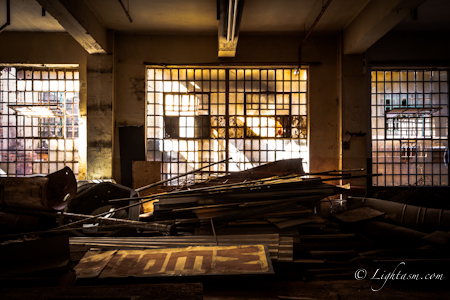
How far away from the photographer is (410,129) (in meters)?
7.09

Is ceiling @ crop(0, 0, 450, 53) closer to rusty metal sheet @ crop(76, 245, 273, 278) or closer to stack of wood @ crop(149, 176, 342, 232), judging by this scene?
stack of wood @ crop(149, 176, 342, 232)

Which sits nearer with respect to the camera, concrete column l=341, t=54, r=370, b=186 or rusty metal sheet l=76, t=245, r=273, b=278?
rusty metal sheet l=76, t=245, r=273, b=278

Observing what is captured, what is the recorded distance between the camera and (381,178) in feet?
22.9

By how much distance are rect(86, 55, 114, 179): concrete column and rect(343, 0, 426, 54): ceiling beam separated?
571cm

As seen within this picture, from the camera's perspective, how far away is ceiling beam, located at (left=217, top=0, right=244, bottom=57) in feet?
14.6

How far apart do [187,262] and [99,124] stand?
496 centimetres

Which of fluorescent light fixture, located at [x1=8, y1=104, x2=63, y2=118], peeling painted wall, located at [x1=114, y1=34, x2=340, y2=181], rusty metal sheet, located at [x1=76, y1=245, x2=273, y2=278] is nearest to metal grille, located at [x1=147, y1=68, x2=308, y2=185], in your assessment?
peeling painted wall, located at [x1=114, y1=34, x2=340, y2=181]

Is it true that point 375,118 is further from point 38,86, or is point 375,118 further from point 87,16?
point 38,86

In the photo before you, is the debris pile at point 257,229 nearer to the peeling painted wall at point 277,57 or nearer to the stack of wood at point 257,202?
the stack of wood at point 257,202

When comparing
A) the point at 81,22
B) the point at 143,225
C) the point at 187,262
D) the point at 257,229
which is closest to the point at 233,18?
the point at 81,22

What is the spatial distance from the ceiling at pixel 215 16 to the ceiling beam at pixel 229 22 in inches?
6.7

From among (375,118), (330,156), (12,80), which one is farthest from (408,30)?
(12,80)

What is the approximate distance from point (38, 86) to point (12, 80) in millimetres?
657

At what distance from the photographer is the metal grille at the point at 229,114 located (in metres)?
6.84
